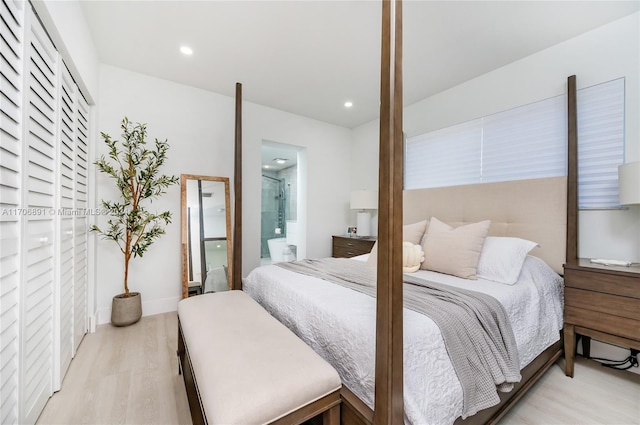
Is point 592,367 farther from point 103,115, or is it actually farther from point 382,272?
point 103,115

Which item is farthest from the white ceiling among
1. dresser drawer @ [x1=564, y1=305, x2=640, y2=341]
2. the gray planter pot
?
the gray planter pot

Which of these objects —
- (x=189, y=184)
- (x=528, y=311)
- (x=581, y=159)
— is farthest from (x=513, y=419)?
(x=189, y=184)

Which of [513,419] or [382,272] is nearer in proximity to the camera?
[382,272]

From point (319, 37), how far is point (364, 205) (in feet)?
7.30

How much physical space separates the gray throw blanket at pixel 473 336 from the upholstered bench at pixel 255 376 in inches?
21.4

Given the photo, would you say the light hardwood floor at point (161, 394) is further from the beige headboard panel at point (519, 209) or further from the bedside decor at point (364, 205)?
the bedside decor at point (364, 205)

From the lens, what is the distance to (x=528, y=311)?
1.72 meters

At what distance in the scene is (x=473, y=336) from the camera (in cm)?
126

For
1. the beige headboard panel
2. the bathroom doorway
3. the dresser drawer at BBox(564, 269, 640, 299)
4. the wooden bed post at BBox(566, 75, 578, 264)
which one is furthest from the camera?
the bathroom doorway

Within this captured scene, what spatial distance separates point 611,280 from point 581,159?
105 centimetres

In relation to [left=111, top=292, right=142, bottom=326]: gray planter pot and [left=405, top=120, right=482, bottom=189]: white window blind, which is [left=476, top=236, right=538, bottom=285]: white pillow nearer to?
[left=405, top=120, right=482, bottom=189]: white window blind

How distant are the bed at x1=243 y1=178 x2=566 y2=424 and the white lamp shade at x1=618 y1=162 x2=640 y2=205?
0.41 metres

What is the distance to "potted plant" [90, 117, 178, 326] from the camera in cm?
263

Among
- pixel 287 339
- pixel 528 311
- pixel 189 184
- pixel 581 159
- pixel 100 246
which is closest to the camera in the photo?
pixel 287 339
